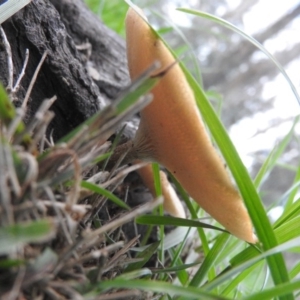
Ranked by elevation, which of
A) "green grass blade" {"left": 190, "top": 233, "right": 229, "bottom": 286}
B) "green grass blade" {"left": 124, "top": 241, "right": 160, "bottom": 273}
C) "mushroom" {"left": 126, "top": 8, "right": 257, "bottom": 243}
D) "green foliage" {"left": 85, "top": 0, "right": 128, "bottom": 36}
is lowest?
"green grass blade" {"left": 190, "top": 233, "right": 229, "bottom": 286}

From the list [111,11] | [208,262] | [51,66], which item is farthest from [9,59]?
[111,11]

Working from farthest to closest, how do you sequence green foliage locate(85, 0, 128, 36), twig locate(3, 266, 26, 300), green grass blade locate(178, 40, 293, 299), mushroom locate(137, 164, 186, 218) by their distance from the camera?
green foliage locate(85, 0, 128, 36)
mushroom locate(137, 164, 186, 218)
green grass blade locate(178, 40, 293, 299)
twig locate(3, 266, 26, 300)

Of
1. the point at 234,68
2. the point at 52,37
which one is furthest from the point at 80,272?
the point at 234,68

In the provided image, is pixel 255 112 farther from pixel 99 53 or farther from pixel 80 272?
pixel 80 272

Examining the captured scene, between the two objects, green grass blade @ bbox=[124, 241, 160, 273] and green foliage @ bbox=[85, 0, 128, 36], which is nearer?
green grass blade @ bbox=[124, 241, 160, 273]

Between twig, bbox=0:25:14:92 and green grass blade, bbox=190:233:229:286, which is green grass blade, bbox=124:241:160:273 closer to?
green grass blade, bbox=190:233:229:286

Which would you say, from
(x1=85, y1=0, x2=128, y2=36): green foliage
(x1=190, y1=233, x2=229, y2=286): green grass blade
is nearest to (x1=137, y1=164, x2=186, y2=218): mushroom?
(x1=190, y1=233, x2=229, y2=286): green grass blade

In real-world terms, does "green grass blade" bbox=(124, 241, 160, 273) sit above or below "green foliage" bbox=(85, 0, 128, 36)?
below

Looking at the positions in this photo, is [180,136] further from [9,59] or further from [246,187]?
[9,59]
